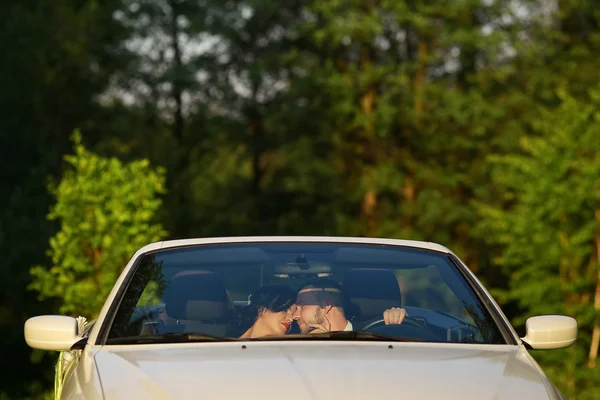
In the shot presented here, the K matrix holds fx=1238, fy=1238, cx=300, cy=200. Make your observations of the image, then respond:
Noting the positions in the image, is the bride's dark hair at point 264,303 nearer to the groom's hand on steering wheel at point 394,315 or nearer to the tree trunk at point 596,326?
the groom's hand on steering wheel at point 394,315

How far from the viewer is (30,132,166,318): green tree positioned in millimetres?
15789

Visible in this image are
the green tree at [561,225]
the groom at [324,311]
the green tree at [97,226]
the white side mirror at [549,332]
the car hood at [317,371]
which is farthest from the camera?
the green tree at [561,225]

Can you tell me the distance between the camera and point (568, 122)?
25500mm

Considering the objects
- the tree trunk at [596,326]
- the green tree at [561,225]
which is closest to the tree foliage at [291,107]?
the green tree at [561,225]

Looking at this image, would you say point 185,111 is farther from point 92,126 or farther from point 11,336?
point 11,336

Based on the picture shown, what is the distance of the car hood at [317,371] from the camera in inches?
135

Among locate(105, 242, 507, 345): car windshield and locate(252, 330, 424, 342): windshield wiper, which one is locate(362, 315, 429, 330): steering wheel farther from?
locate(252, 330, 424, 342): windshield wiper

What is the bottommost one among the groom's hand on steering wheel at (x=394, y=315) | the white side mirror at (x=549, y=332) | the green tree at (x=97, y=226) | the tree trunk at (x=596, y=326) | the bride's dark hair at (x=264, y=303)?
the tree trunk at (x=596, y=326)

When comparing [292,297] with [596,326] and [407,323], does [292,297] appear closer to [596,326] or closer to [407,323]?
[407,323]

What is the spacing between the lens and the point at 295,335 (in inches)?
164

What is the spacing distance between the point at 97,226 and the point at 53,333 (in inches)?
460

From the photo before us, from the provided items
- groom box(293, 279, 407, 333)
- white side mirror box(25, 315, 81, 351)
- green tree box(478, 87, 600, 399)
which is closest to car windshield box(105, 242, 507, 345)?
groom box(293, 279, 407, 333)

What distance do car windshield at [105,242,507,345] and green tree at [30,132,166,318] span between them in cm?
1088

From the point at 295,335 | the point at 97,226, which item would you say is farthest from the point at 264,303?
the point at 97,226
